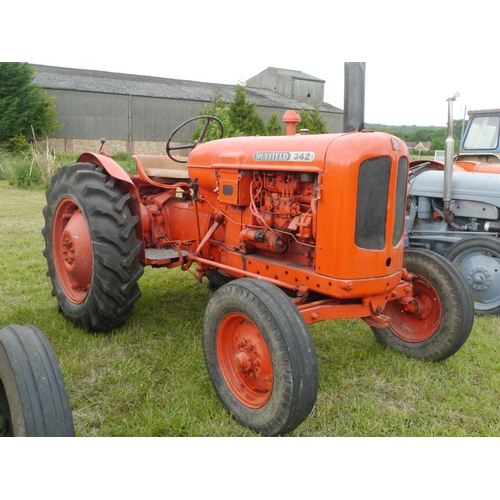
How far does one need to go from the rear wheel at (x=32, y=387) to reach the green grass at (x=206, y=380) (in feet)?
3.39

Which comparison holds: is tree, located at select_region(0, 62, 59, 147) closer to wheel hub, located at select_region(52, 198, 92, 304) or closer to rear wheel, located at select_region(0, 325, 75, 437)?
wheel hub, located at select_region(52, 198, 92, 304)

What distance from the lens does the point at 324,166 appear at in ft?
9.02

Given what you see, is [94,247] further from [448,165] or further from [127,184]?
[448,165]

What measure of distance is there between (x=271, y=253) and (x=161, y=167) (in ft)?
5.71

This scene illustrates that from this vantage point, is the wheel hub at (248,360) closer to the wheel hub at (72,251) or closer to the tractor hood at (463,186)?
the wheel hub at (72,251)

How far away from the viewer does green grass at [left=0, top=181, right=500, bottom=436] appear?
8.98 feet

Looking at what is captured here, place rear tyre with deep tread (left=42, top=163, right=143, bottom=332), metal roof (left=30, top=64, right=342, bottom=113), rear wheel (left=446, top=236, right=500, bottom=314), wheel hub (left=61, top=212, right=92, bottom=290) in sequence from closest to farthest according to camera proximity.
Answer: rear tyre with deep tread (left=42, top=163, right=143, bottom=332) → wheel hub (left=61, top=212, right=92, bottom=290) → rear wheel (left=446, top=236, right=500, bottom=314) → metal roof (left=30, top=64, right=342, bottom=113)

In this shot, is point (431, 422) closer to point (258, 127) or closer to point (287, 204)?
point (287, 204)

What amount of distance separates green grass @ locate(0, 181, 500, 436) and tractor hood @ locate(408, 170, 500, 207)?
4.50 ft

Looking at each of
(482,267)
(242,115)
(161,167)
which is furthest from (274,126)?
(161,167)

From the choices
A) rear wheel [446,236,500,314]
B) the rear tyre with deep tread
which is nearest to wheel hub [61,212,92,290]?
the rear tyre with deep tread

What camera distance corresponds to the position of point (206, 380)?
125 inches

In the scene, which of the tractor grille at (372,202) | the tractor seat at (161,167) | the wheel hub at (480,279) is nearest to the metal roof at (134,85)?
the tractor seat at (161,167)

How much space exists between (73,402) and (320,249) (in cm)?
167
